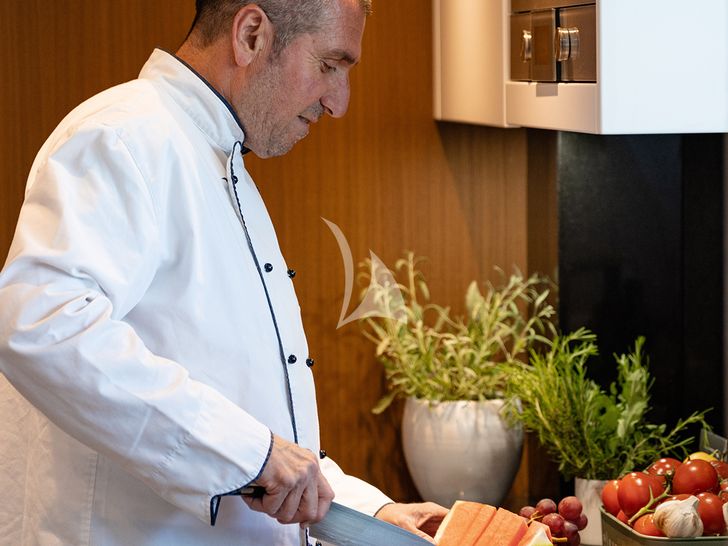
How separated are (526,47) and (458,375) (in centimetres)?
87

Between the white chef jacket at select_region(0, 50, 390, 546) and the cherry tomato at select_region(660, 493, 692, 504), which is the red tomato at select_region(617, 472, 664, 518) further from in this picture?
the white chef jacket at select_region(0, 50, 390, 546)

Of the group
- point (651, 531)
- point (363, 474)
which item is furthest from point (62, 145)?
point (363, 474)

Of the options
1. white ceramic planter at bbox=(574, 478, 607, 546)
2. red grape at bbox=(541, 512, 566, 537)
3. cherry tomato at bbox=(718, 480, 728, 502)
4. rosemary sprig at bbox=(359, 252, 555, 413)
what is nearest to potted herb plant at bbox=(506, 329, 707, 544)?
white ceramic planter at bbox=(574, 478, 607, 546)

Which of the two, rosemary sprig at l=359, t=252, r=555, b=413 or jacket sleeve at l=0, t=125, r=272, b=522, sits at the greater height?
jacket sleeve at l=0, t=125, r=272, b=522

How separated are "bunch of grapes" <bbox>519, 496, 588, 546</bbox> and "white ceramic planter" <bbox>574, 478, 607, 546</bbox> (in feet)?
1.34

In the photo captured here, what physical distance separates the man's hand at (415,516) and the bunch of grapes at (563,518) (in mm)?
156

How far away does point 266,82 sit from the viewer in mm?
1335

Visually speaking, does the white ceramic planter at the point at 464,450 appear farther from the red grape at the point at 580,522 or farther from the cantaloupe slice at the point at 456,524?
the cantaloupe slice at the point at 456,524

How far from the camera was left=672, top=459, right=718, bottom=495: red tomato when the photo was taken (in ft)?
5.20

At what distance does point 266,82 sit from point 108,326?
0.43 m

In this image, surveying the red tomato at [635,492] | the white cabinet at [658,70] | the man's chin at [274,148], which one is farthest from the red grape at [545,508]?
the man's chin at [274,148]

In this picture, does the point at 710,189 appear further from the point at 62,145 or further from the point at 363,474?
the point at 62,145

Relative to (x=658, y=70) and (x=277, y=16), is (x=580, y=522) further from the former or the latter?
(x=277, y=16)

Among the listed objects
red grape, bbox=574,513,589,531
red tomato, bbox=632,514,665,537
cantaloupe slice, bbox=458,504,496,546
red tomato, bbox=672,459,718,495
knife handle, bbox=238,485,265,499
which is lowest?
red grape, bbox=574,513,589,531
